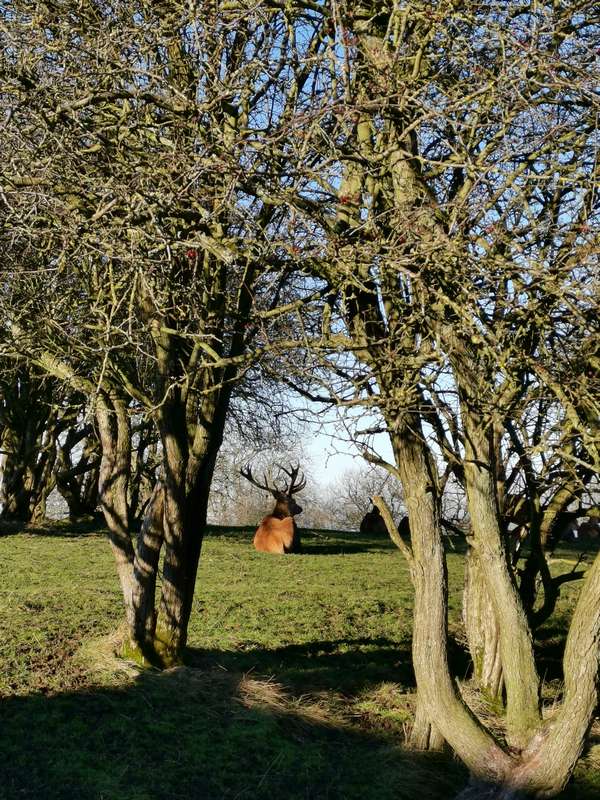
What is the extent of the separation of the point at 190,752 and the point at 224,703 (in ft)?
2.82

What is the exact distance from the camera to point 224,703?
7469 millimetres

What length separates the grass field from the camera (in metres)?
6.32

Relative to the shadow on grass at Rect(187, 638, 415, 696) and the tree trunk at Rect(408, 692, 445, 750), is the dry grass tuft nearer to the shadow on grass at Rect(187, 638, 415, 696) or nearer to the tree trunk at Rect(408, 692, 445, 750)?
the shadow on grass at Rect(187, 638, 415, 696)

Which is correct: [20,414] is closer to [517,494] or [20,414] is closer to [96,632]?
[96,632]

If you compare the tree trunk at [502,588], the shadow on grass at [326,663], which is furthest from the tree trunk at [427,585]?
the shadow on grass at [326,663]

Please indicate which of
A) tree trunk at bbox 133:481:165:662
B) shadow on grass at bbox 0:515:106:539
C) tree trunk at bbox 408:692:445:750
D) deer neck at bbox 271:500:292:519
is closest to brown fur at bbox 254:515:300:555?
deer neck at bbox 271:500:292:519

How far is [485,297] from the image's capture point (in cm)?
596

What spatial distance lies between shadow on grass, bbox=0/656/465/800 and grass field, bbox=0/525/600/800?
1cm

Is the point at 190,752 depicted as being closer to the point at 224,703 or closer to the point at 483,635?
the point at 224,703

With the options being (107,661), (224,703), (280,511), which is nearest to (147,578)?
(107,661)

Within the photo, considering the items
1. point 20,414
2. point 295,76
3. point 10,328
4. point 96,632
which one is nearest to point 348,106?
point 295,76

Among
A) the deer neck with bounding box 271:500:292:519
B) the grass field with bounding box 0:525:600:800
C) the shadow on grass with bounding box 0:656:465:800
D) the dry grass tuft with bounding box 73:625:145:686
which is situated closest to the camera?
the shadow on grass with bounding box 0:656:465:800

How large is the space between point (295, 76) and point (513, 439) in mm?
3244

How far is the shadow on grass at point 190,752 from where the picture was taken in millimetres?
6148
